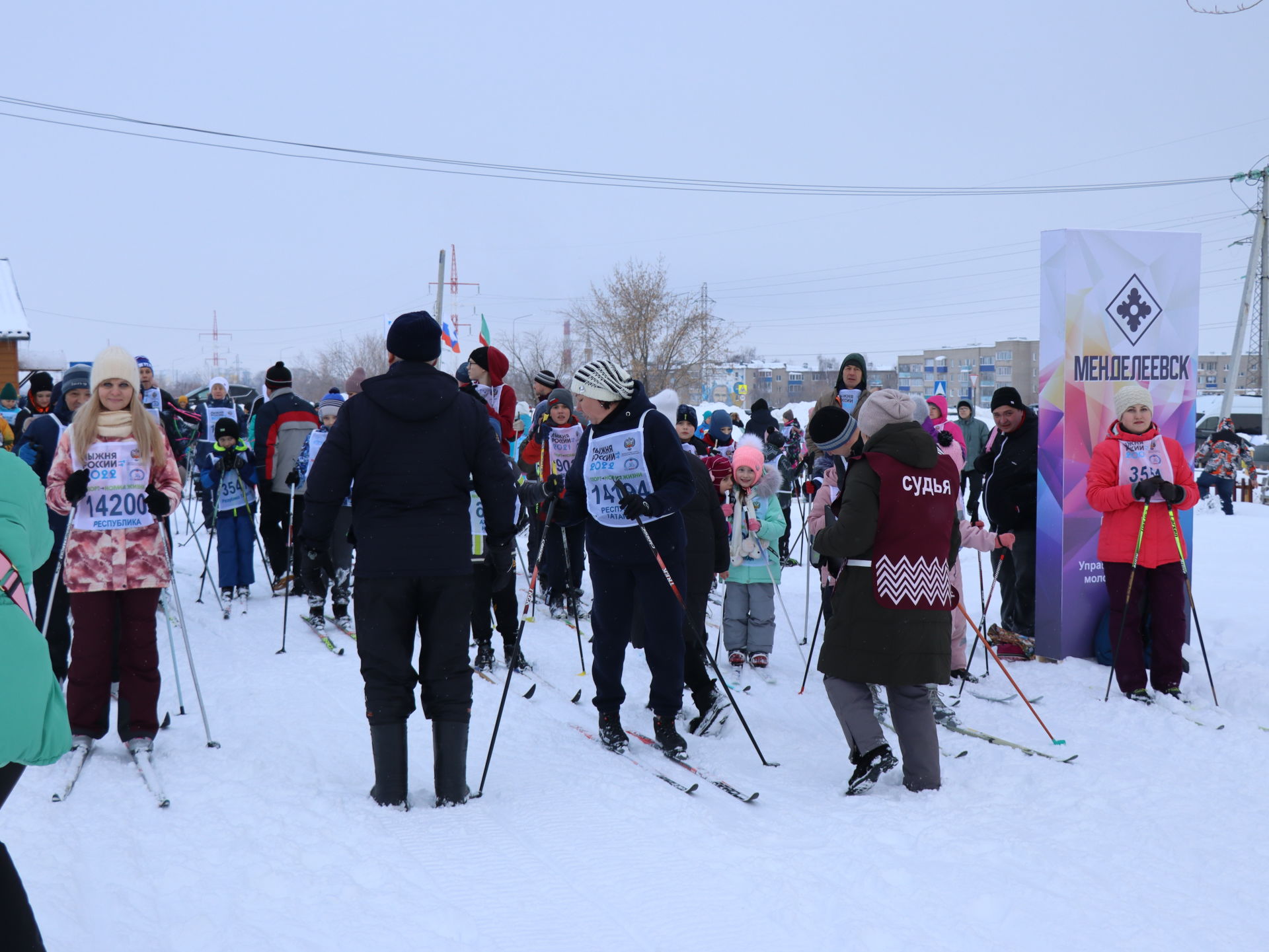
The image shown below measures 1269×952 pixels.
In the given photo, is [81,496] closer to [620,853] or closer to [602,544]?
[602,544]

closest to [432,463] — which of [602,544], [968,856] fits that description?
[602,544]

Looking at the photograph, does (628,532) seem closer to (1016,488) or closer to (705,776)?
(705,776)

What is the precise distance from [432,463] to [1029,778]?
3.00 meters

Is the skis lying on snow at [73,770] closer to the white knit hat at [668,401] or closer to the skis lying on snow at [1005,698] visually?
the skis lying on snow at [1005,698]

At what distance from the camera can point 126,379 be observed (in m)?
4.52

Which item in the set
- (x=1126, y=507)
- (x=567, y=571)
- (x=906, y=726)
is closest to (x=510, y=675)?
(x=906, y=726)

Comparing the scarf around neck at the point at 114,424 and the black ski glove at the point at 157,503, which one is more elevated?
the scarf around neck at the point at 114,424

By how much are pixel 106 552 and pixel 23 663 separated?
2.31 m

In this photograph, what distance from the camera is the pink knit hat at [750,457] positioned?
678 cm

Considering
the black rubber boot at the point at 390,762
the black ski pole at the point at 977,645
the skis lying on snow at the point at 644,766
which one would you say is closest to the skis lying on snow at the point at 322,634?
the skis lying on snow at the point at 644,766

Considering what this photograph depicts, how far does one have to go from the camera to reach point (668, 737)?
187 inches

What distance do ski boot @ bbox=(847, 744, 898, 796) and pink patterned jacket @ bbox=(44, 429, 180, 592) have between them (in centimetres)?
321

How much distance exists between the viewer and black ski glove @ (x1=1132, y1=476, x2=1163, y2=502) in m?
5.87

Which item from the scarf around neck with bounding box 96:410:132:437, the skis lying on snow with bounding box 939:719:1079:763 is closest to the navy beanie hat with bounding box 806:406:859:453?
the skis lying on snow with bounding box 939:719:1079:763
